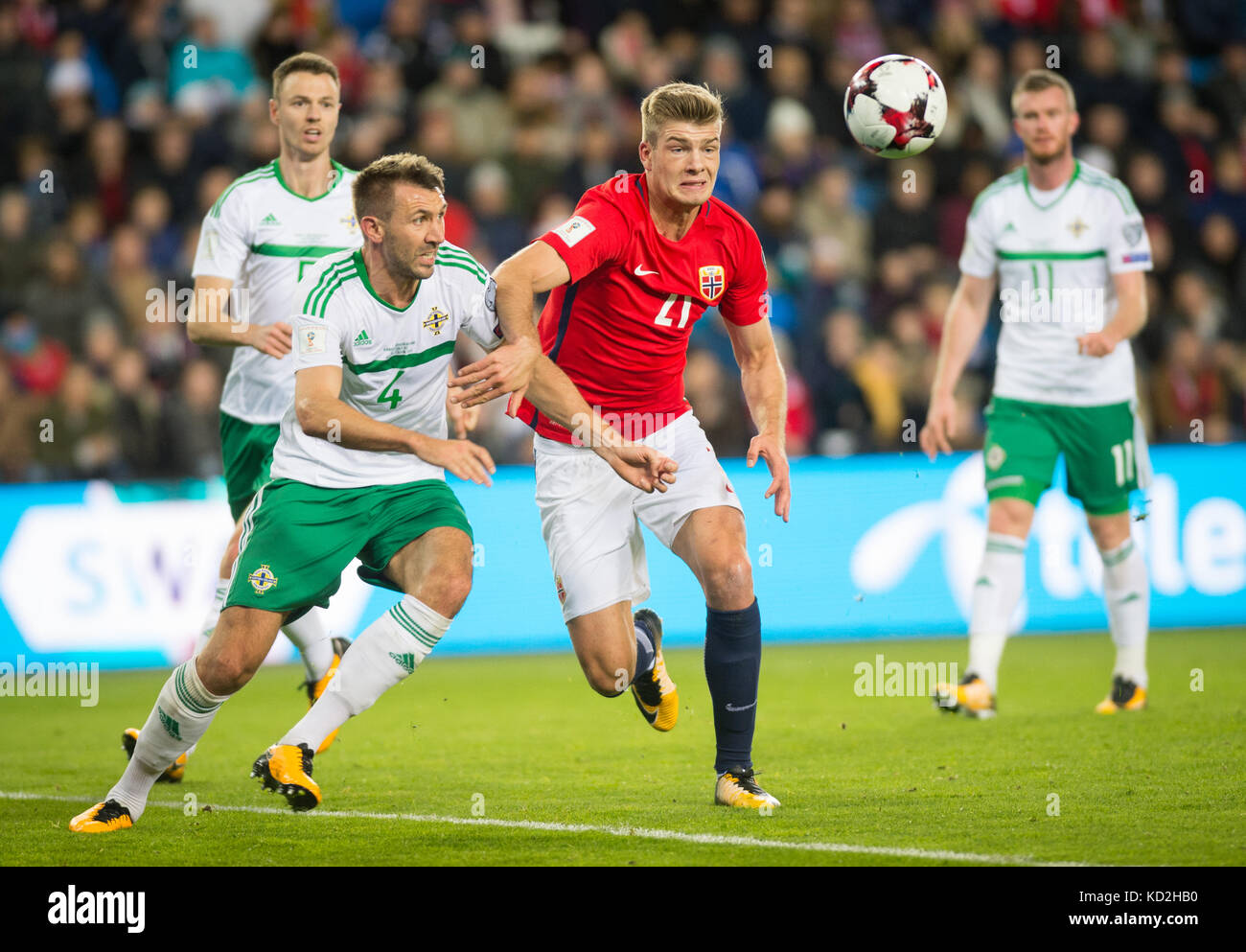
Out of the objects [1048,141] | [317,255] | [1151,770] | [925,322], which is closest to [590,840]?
[1151,770]

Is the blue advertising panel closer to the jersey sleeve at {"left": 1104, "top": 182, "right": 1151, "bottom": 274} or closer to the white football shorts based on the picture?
the jersey sleeve at {"left": 1104, "top": 182, "right": 1151, "bottom": 274}

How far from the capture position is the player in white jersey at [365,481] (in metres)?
5.68

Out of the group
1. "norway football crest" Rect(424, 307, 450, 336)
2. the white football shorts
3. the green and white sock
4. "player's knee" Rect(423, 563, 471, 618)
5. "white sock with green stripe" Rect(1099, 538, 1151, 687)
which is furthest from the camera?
"white sock with green stripe" Rect(1099, 538, 1151, 687)

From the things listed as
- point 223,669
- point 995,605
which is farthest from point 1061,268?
point 223,669

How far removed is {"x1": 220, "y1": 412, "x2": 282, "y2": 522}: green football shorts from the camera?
23.9 ft

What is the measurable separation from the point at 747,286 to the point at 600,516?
3.37 ft

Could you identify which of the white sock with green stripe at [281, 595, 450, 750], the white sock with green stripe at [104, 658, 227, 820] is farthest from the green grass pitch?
the white sock with green stripe at [281, 595, 450, 750]

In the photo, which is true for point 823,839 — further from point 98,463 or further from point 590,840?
point 98,463

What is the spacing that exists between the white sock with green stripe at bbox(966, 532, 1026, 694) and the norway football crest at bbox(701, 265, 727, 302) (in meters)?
2.70

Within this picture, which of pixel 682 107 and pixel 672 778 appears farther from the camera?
pixel 672 778

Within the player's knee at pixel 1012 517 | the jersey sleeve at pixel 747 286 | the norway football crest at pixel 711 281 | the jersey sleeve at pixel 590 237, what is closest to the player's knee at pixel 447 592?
the jersey sleeve at pixel 590 237

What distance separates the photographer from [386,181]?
5848 mm

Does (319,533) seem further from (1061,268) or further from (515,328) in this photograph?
(1061,268)

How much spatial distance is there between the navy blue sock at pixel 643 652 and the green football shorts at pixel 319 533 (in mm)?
970
